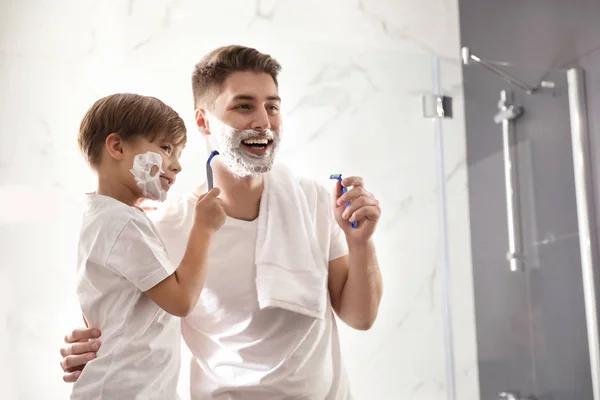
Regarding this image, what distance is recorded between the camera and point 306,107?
191cm

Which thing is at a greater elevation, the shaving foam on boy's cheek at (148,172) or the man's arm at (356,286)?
the shaving foam on boy's cheek at (148,172)

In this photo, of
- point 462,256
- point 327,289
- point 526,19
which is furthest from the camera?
point 526,19

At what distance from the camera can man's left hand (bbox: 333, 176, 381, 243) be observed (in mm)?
1527

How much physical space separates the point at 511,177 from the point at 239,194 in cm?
93

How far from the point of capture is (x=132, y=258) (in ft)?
4.21

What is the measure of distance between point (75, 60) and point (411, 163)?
0.92 metres

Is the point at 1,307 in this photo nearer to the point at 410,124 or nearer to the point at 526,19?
the point at 410,124

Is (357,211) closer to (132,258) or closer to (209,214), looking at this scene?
(209,214)

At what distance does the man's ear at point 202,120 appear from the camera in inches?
66.9

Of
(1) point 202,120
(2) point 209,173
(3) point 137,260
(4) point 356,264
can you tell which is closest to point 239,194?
(2) point 209,173

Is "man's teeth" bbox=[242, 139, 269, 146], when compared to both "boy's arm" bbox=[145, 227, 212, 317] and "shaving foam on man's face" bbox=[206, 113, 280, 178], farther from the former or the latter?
"boy's arm" bbox=[145, 227, 212, 317]

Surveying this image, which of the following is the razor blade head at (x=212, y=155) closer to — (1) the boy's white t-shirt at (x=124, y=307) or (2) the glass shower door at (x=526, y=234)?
(1) the boy's white t-shirt at (x=124, y=307)

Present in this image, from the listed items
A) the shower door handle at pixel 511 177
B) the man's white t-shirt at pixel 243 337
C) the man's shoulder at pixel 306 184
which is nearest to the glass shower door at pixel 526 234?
the shower door handle at pixel 511 177

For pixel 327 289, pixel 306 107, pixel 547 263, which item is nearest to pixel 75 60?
pixel 306 107
